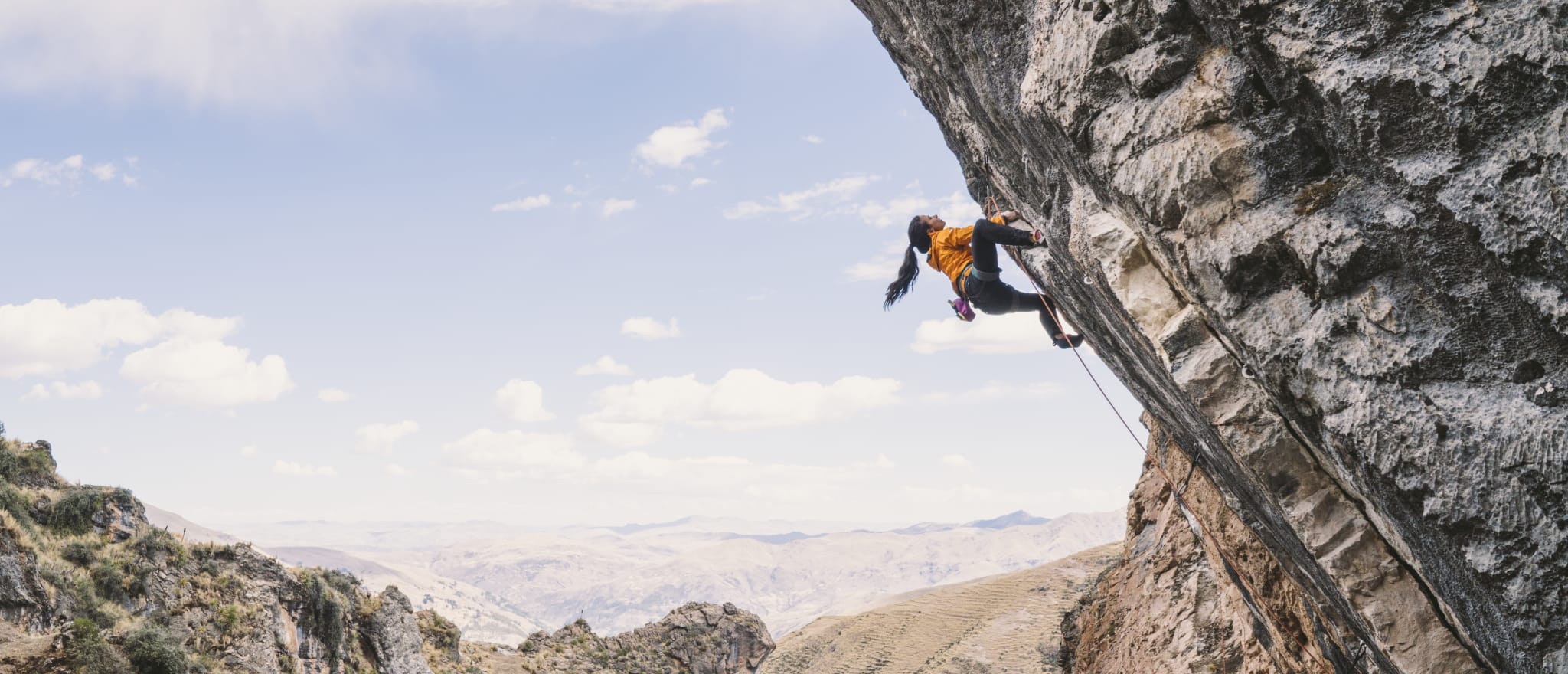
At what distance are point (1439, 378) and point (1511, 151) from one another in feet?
3.83

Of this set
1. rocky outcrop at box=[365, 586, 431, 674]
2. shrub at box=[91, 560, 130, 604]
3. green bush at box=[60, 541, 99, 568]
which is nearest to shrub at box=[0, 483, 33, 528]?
green bush at box=[60, 541, 99, 568]

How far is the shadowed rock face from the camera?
4242mm

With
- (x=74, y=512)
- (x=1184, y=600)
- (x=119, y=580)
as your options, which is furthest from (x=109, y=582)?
(x=1184, y=600)

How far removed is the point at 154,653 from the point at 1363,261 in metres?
18.4

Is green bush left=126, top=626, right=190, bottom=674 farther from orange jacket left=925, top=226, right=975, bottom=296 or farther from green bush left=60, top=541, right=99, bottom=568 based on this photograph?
orange jacket left=925, top=226, right=975, bottom=296

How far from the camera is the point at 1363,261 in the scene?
4629 millimetres

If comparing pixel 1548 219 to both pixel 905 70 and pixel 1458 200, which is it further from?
pixel 905 70

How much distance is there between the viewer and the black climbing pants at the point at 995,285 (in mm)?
8484

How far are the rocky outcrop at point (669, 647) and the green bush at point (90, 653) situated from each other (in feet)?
65.3

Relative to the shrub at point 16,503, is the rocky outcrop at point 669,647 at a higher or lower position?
lower

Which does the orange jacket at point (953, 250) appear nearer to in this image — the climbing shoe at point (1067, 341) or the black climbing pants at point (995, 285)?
the black climbing pants at point (995, 285)

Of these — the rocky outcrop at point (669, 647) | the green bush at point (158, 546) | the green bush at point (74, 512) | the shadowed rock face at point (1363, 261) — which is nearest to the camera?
the shadowed rock face at point (1363, 261)

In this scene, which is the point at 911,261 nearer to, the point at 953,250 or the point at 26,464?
the point at 953,250

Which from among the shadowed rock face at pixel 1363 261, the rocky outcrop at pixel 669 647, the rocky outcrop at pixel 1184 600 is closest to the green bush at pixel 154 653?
the rocky outcrop at pixel 1184 600
